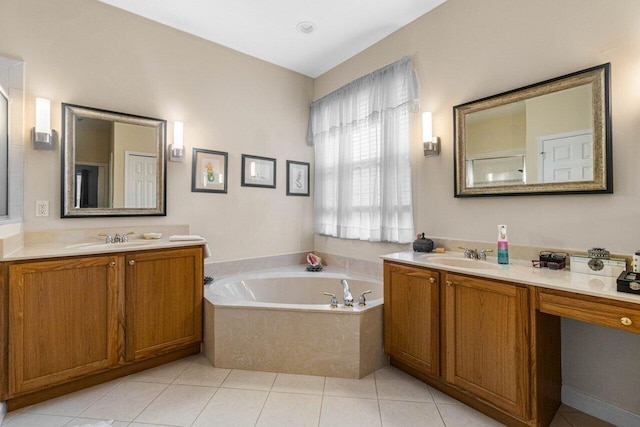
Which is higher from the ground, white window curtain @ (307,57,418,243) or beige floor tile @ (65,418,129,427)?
white window curtain @ (307,57,418,243)

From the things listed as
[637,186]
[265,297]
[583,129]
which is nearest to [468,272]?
[637,186]

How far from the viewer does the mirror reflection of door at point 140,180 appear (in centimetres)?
254

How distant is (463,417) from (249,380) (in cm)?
137

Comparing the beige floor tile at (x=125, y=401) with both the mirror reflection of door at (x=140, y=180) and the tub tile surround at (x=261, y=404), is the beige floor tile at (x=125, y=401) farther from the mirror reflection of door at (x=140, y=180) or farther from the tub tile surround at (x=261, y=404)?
the mirror reflection of door at (x=140, y=180)

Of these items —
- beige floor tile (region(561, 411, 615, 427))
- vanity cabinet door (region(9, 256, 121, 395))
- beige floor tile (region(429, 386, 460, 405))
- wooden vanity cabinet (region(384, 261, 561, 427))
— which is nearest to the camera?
wooden vanity cabinet (region(384, 261, 561, 427))

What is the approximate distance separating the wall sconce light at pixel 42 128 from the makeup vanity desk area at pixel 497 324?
2.65 m

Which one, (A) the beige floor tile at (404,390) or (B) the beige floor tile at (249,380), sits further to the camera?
(B) the beige floor tile at (249,380)

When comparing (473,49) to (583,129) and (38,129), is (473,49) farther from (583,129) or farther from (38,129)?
(38,129)

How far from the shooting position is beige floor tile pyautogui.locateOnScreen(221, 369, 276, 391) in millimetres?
2043

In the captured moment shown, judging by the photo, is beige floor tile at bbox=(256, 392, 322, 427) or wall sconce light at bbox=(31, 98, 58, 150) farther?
wall sconce light at bbox=(31, 98, 58, 150)

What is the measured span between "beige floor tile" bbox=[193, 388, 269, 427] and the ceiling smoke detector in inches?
116

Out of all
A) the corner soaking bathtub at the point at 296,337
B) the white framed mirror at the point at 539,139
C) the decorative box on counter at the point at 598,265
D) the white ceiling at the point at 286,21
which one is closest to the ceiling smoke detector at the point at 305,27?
the white ceiling at the point at 286,21

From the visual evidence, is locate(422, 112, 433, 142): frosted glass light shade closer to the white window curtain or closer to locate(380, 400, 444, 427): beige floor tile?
the white window curtain

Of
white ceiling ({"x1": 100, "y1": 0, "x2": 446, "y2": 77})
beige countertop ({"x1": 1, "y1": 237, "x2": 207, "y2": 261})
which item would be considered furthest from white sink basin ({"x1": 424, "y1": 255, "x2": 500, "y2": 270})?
white ceiling ({"x1": 100, "y1": 0, "x2": 446, "y2": 77})
